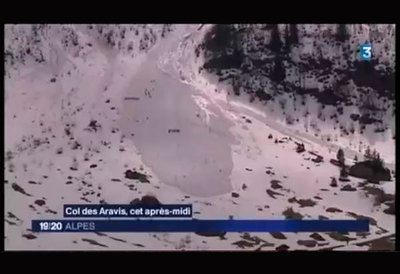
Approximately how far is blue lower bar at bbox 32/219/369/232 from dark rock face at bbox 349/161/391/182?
0.26 m

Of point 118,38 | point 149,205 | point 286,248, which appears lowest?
point 286,248

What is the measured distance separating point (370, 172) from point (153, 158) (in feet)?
4.18

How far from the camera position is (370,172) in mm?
3957

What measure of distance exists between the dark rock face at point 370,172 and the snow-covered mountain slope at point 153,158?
34mm

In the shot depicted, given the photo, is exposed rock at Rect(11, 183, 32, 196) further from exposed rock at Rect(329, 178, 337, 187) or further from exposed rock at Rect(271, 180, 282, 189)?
exposed rock at Rect(329, 178, 337, 187)

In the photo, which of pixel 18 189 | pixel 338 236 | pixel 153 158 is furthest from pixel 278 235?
pixel 18 189

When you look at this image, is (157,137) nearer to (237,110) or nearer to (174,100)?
(174,100)

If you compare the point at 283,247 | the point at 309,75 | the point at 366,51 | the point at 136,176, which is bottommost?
the point at 283,247

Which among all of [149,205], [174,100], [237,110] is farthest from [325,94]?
[149,205]

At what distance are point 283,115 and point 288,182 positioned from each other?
0.39 meters

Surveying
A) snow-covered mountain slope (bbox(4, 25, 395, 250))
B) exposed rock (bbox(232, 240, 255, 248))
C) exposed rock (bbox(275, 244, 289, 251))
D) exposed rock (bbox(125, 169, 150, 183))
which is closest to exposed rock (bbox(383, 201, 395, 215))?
snow-covered mountain slope (bbox(4, 25, 395, 250))

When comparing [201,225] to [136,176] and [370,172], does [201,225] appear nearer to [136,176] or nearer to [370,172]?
[136,176]

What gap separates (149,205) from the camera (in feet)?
13.0

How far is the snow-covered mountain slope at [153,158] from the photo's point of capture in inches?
156
